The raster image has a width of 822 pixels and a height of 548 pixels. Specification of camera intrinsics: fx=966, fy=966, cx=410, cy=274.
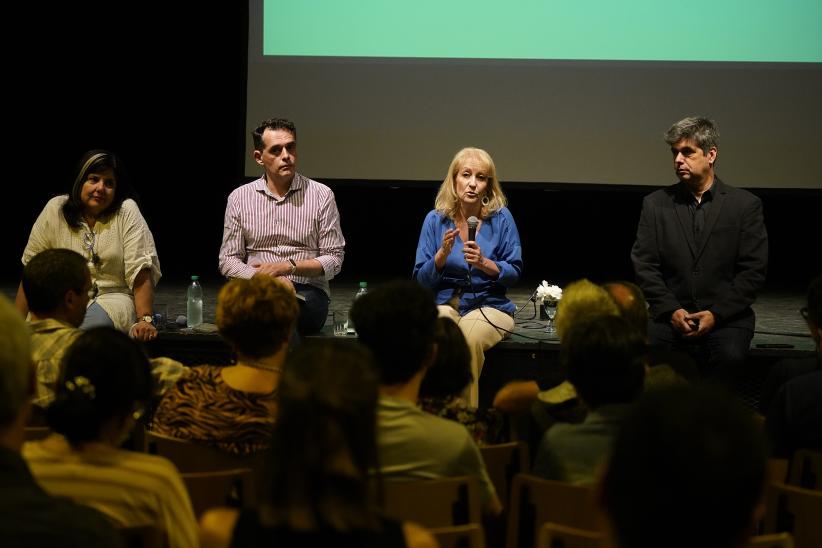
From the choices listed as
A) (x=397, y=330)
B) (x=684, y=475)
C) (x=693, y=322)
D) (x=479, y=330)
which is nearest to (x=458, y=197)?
(x=479, y=330)

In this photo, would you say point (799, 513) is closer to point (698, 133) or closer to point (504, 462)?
point (504, 462)

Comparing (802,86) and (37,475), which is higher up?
(802,86)

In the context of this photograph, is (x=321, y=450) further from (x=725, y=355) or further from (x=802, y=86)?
(x=802, y=86)

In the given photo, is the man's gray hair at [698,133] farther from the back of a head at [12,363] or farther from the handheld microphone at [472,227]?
the back of a head at [12,363]

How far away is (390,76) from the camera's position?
5879mm

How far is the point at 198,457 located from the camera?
2.23m

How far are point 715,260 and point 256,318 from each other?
2.41 metres

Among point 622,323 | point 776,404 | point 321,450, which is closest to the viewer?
point 321,450

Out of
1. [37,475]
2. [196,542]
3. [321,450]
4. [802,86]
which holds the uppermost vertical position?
[802,86]

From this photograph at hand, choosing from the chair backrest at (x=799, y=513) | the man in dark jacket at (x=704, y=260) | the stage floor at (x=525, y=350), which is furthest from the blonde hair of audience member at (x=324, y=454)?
the man in dark jacket at (x=704, y=260)

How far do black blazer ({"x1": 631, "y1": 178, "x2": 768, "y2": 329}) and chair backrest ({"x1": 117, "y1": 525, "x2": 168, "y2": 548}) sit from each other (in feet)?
9.77

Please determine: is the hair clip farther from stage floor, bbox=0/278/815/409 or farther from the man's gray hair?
the man's gray hair


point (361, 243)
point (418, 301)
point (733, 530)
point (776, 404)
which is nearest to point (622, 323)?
point (418, 301)

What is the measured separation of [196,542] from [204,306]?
140 inches
